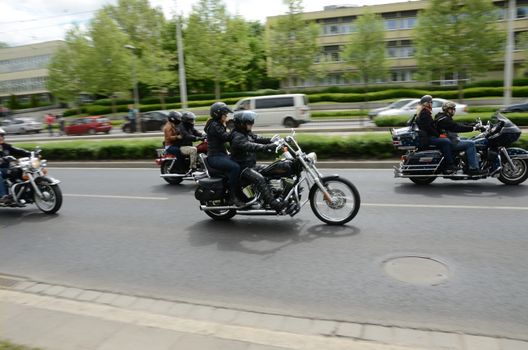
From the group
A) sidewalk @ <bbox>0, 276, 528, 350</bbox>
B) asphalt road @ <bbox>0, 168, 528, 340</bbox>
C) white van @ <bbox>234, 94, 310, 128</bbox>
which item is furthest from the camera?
white van @ <bbox>234, 94, 310, 128</bbox>

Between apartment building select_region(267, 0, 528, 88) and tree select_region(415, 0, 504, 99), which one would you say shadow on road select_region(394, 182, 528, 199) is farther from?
apartment building select_region(267, 0, 528, 88)

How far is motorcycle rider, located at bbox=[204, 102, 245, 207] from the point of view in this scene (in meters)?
6.96

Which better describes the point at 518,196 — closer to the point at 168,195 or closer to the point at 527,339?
the point at 527,339

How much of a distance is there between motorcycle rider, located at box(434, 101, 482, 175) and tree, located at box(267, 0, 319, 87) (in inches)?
1474

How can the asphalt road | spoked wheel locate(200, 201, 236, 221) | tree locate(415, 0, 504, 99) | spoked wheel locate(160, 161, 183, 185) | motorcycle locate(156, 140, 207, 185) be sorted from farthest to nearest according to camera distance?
tree locate(415, 0, 504, 99)
spoked wheel locate(160, 161, 183, 185)
motorcycle locate(156, 140, 207, 185)
spoked wheel locate(200, 201, 236, 221)
the asphalt road

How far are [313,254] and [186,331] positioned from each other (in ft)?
7.72

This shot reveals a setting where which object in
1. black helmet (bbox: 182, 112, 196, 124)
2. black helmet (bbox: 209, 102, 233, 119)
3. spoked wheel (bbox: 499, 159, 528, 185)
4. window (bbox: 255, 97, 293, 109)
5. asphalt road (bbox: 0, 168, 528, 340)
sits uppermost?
window (bbox: 255, 97, 293, 109)

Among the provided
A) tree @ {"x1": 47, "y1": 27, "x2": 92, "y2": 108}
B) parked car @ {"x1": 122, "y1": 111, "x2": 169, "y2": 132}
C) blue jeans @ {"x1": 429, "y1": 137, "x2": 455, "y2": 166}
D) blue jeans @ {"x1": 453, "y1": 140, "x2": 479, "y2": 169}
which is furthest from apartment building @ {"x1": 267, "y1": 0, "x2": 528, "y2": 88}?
blue jeans @ {"x1": 453, "y1": 140, "x2": 479, "y2": 169}

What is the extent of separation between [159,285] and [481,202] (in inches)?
222

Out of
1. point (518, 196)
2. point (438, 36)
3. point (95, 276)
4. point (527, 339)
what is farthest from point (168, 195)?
point (438, 36)

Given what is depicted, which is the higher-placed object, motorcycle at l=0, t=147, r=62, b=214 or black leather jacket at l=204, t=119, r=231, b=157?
black leather jacket at l=204, t=119, r=231, b=157

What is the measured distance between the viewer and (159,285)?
5.06 m

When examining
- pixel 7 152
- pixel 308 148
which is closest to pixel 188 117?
pixel 7 152

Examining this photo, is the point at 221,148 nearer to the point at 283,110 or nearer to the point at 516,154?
the point at 516,154
